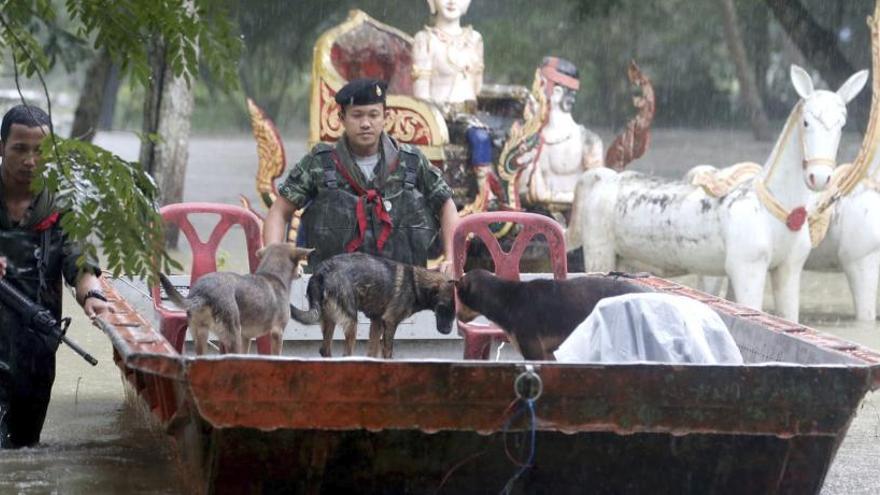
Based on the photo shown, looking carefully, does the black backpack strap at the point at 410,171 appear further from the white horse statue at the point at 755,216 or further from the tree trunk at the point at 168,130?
the tree trunk at the point at 168,130

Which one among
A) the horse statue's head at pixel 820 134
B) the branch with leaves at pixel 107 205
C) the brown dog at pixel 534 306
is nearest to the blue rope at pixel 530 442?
the brown dog at pixel 534 306

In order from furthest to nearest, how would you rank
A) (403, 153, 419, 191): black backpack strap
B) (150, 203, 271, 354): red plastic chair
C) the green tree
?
(150, 203, 271, 354): red plastic chair → (403, 153, 419, 191): black backpack strap → the green tree

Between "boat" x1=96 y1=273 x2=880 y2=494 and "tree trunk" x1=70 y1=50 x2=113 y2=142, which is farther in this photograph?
"tree trunk" x1=70 y1=50 x2=113 y2=142

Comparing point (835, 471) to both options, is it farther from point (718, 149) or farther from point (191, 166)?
point (191, 166)

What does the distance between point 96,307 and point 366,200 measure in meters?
1.28

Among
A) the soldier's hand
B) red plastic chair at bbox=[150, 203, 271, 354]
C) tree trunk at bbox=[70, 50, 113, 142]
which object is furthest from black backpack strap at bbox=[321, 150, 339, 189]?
tree trunk at bbox=[70, 50, 113, 142]

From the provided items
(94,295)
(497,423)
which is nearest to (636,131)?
(94,295)

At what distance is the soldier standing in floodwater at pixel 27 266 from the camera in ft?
22.7

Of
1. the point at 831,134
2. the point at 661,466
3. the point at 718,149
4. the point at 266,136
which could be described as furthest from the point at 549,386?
the point at 718,149

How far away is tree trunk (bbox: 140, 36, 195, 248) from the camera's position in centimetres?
1733

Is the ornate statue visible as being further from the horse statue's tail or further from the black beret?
the black beret

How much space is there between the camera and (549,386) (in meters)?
5.63

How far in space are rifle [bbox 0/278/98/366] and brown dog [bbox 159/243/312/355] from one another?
439 millimetres

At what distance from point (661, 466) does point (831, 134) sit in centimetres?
589
